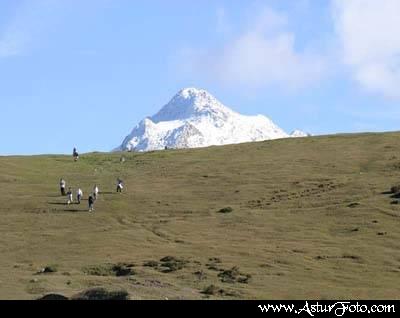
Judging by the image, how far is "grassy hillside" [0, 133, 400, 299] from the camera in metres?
42.7

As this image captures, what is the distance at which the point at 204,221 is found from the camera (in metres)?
61.7

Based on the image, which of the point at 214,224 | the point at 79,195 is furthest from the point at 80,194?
the point at 214,224

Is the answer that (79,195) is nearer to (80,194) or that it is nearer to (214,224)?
(80,194)

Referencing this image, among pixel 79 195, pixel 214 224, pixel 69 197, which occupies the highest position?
pixel 79 195

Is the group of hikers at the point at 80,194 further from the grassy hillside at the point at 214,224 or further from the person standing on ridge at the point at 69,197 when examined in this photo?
the grassy hillside at the point at 214,224

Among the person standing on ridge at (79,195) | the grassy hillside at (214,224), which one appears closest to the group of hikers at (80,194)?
the person standing on ridge at (79,195)

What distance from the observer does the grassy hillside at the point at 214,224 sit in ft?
140

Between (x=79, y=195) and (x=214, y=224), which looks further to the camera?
(x=79, y=195)

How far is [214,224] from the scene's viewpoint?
6050 centimetres

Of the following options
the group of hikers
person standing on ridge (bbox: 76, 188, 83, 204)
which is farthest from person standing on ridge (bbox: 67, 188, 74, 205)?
person standing on ridge (bbox: 76, 188, 83, 204)

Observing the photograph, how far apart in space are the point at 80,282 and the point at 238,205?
89.2ft

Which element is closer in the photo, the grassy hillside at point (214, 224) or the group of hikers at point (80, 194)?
the grassy hillside at point (214, 224)
